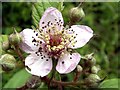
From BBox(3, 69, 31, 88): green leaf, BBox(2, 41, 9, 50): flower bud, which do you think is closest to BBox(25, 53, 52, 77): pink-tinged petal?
BBox(2, 41, 9, 50): flower bud

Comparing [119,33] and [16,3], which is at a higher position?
[16,3]

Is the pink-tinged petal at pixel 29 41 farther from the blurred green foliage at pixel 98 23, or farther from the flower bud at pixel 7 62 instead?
the blurred green foliage at pixel 98 23

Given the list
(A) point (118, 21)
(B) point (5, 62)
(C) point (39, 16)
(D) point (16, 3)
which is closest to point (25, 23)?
(D) point (16, 3)

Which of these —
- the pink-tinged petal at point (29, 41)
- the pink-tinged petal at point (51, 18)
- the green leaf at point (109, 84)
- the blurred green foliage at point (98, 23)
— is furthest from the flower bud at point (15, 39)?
the blurred green foliage at point (98, 23)

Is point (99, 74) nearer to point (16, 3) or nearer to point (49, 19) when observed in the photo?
point (49, 19)

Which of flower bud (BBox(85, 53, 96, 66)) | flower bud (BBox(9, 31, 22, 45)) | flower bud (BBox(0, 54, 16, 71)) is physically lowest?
flower bud (BBox(85, 53, 96, 66))

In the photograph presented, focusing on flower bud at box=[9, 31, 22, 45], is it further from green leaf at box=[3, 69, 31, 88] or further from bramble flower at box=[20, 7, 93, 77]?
green leaf at box=[3, 69, 31, 88]
